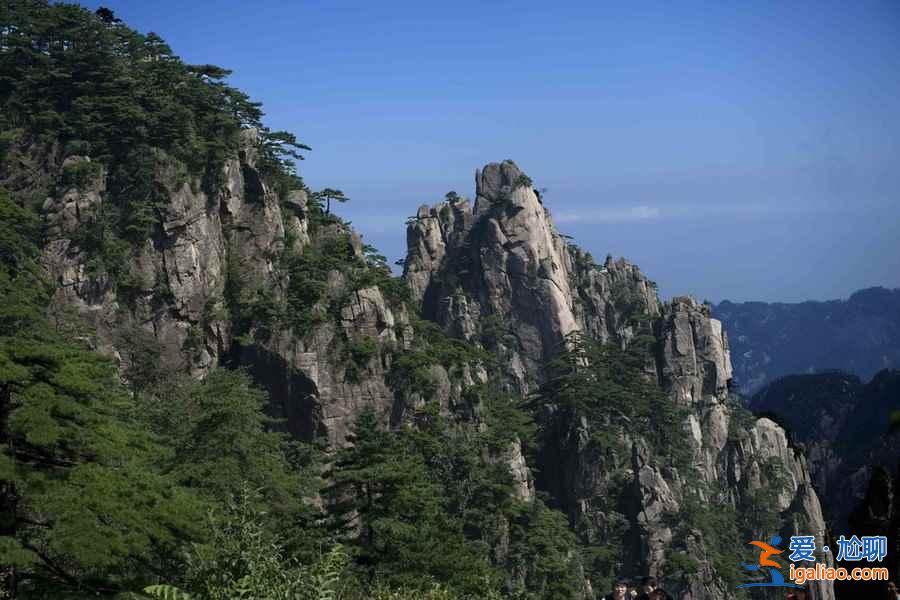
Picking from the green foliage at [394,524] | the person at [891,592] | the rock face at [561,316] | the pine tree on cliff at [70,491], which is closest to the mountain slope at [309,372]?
the green foliage at [394,524]

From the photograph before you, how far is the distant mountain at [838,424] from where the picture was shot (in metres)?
93.9

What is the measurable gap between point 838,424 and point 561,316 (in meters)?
72.7

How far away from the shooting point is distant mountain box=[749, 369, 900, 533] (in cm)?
9388

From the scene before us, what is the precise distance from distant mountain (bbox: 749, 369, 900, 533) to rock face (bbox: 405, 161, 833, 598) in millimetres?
11825

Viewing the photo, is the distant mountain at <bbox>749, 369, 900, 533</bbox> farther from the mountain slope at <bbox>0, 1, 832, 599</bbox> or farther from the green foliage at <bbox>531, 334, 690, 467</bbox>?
the mountain slope at <bbox>0, 1, 832, 599</bbox>

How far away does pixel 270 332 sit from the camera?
48.2 metres

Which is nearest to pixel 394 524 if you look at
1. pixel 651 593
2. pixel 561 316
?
pixel 651 593

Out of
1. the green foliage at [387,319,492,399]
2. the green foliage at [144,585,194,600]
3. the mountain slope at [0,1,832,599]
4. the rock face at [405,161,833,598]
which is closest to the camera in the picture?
the green foliage at [144,585,194,600]

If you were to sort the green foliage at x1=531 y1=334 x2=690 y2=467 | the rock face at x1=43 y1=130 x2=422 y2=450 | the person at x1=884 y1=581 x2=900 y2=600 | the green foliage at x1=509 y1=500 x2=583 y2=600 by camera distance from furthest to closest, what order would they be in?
the green foliage at x1=531 y1=334 x2=690 y2=467 → the rock face at x1=43 y1=130 x2=422 y2=450 → the green foliage at x1=509 y1=500 x2=583 y2=600 → the person at x1=884 y1=581 x2=900 y2=600

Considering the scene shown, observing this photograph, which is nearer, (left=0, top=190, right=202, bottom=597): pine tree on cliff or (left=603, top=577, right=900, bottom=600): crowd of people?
(left=603, top=577, right=900, bottom=600): crowd of people

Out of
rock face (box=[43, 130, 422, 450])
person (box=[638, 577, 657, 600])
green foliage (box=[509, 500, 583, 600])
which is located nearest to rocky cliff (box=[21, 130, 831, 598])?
rock face (box=[43, 130, 422, 450])

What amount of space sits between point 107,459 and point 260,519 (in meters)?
7.06

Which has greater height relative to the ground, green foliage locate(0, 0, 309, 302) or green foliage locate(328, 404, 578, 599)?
green foliage locate(0, 0, 309, 302)

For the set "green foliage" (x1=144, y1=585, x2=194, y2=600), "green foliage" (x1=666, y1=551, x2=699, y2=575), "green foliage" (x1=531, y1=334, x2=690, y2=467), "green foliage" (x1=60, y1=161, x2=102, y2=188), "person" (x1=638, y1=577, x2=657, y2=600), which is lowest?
"green foliage" (x1=666, y1=551, x2=699, y2=575)
